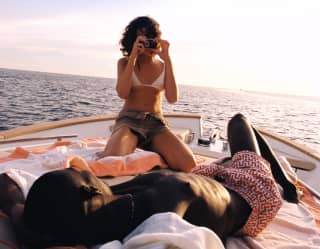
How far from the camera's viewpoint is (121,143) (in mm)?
2277

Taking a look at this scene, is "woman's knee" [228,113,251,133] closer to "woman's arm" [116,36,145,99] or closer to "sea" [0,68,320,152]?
"woman's arm" [116,36,145,99]

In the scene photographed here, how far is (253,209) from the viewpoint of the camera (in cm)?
129

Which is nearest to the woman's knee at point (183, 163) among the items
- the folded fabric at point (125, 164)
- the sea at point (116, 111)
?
the folded fabric at point (125, 164)

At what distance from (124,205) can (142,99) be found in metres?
1.78

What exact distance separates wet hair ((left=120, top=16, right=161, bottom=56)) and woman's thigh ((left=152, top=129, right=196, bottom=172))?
2.43 feet

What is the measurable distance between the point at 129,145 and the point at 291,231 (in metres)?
1.20

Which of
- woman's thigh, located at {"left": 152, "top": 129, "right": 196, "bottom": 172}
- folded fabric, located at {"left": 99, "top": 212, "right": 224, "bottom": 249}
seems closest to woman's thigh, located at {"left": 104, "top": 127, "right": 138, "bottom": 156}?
woman's thigh, located at {"left": 152, "top": 129, "right": 196, "bottom": 172}

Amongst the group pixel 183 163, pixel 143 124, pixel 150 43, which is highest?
pixel 150 43

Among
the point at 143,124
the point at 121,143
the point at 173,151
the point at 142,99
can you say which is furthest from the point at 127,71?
the point at 173,151

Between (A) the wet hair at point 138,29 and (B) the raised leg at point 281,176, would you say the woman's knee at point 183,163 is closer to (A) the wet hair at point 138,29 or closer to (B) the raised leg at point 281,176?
(B) the raised leg at point 281,176

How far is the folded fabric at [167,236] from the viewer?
2.45 feet

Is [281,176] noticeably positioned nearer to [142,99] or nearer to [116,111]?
[142,99]

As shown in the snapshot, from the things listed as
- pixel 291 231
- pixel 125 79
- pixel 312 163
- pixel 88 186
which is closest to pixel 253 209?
pixel 291 231

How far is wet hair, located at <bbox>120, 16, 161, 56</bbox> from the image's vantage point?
2.59 m
